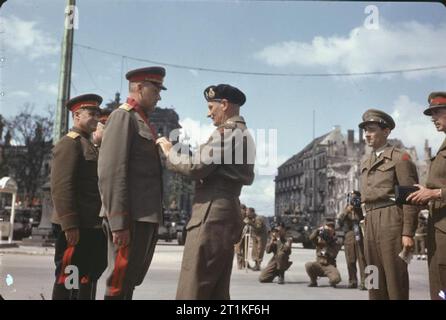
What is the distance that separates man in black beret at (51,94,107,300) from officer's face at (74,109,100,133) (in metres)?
0.02

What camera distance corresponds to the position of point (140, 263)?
2885 mm

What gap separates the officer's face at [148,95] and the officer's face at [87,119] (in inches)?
24.2

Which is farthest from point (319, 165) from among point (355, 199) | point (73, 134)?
point (73, 134)

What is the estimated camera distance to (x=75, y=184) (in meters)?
3.34

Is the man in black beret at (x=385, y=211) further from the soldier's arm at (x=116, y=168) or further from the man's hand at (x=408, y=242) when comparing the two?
the soldier's arm at (x=116, y=168)

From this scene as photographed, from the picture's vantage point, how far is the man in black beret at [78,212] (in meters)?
3.27

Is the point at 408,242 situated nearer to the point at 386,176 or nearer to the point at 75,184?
the point at 386,176

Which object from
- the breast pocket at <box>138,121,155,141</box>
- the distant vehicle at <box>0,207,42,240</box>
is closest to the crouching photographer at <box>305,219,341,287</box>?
the breast pocket at <box>138,121,155,141</box>

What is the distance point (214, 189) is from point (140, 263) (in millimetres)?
604

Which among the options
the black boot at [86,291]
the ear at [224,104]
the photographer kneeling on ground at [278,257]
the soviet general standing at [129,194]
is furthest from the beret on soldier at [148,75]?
the photographer kneeling on ground at [278,257]

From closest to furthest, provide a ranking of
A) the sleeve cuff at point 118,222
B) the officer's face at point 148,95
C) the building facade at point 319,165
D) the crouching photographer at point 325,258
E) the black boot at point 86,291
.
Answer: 1. the sleeve cuff at point 118,222
2. the officer's face at point 148,95
3. the black boot at point 86,291
4. the building facade at point 319,165
5. the crouching photographer at point 325,258

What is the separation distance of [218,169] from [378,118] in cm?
133

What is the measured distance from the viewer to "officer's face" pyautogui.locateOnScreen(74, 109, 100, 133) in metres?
3.55
